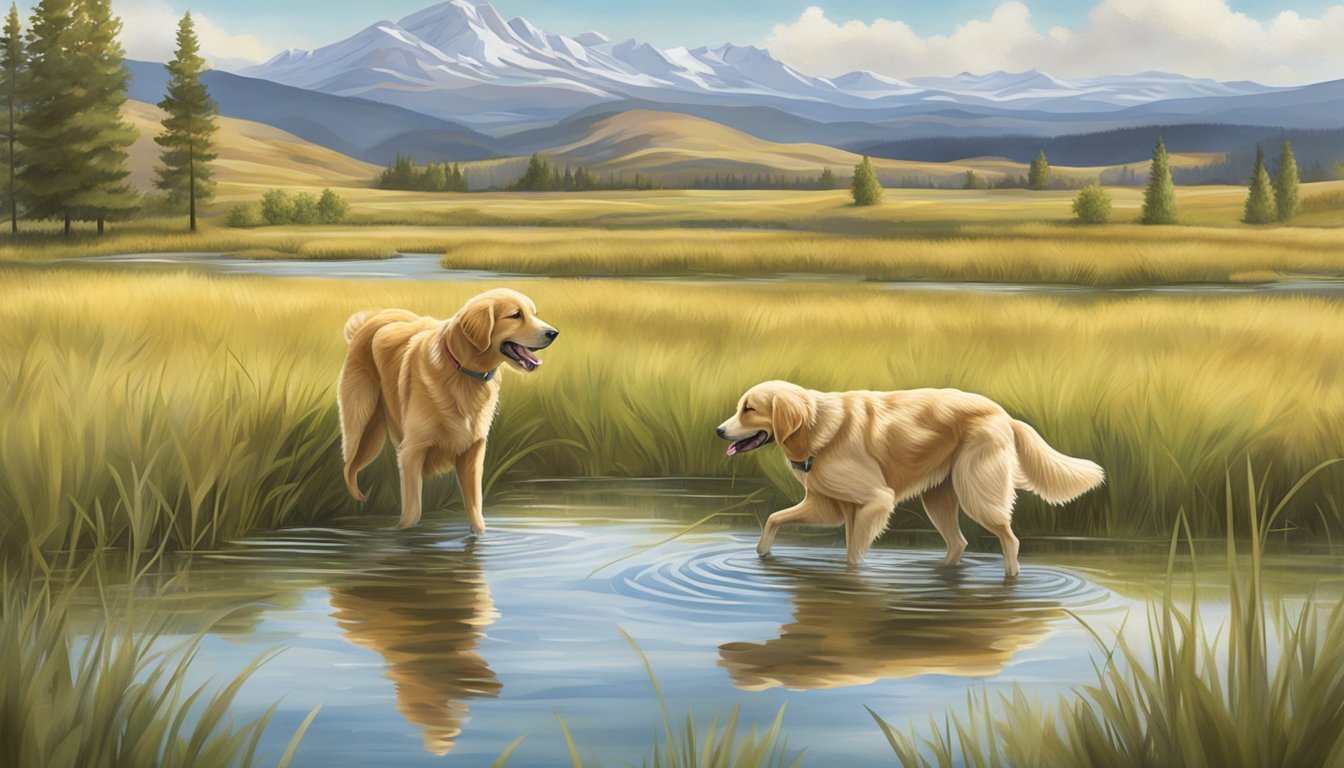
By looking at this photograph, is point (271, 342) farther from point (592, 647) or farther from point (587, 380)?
point (592, 647)

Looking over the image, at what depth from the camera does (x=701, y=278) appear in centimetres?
3475

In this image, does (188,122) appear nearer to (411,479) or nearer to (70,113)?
(70,113)

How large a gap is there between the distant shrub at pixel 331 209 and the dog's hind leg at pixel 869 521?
54548 mm

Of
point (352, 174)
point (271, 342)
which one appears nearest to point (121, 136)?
point (271, 342)

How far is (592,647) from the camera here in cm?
→ 642

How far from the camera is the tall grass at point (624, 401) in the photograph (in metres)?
8.73

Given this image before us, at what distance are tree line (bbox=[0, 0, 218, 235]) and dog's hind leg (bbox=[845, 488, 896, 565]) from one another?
47340 millimetres

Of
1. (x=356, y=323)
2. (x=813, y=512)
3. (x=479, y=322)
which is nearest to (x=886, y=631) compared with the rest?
(x=813, y=512)

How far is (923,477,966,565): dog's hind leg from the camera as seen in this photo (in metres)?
8.25

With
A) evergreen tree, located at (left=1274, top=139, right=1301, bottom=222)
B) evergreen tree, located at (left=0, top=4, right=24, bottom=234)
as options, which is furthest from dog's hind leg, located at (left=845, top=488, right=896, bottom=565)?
evergreen tree, located at (left=1274, top=139, right=1301, bottom=222)

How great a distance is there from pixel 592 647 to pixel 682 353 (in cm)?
679

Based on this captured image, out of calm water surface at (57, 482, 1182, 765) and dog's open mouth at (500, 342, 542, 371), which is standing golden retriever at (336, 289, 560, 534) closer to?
dog's open mouth at (500, 342, 542, 371)

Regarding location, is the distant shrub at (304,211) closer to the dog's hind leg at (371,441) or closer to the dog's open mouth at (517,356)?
the dog's hind leg at (371,441)

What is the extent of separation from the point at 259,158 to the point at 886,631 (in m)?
115
